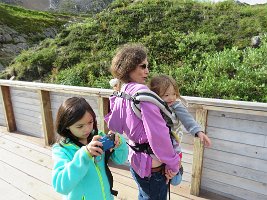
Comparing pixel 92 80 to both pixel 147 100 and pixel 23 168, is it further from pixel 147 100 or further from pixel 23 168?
pixel 147 100

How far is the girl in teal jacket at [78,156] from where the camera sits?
58.3 inches

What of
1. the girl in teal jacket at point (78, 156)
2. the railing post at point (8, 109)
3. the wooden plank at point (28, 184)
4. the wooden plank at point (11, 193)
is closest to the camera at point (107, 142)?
the girl in teal jacket at point (78, 156)

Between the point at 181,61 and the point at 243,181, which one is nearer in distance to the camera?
the point at 243,181

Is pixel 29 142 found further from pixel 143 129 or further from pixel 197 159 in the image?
pixel 143 129

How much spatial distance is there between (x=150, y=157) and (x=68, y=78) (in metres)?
6.39

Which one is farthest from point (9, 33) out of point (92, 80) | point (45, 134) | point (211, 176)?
point (211, 176)

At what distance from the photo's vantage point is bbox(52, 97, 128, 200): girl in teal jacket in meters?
1.48

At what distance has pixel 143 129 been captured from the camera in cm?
173

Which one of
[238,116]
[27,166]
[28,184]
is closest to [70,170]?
[238,116]

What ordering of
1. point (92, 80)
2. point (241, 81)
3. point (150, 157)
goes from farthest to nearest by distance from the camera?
point (92, 80) → point (241, 81) → point (150, 157)

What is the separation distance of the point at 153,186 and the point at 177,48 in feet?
21.8

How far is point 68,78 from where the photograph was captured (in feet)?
25.6

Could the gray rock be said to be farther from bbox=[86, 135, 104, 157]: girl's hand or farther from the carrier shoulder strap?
bbox=[86, 135, 104, 157]: girl's hand

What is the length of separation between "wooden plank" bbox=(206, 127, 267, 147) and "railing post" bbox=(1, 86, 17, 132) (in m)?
4.11
